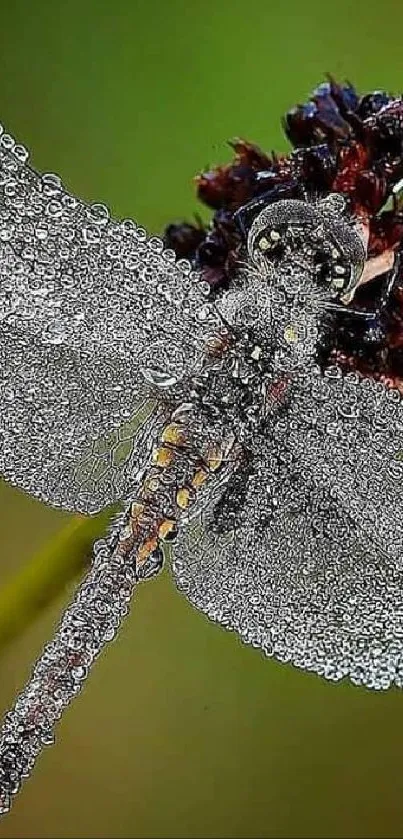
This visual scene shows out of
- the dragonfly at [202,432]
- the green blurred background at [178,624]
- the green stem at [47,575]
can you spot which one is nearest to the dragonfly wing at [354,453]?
the dragonfly at [202,432]

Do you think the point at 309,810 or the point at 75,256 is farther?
the point at 309,810

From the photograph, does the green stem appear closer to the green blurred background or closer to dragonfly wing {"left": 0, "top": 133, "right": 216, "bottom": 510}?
dragonfly wing {"left": 0, "top": 133, "right": 216, "bottom": 510}

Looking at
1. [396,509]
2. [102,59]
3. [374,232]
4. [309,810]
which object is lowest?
[309,810]

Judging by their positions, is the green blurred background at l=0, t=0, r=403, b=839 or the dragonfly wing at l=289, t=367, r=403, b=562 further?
the green blurred background at l=0, t=0, r=403, b=839

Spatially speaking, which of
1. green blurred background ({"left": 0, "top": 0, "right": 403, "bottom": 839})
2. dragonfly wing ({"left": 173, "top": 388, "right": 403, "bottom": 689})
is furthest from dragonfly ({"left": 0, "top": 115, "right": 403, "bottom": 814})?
green blurred background ({"left": 0, "top": 0, "right": 403, "bottom": 839})

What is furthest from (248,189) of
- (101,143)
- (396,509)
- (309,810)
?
(309,810)

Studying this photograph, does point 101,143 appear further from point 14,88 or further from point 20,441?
point 20,441

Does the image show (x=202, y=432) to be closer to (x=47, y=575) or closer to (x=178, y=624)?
(x=47, y=575)

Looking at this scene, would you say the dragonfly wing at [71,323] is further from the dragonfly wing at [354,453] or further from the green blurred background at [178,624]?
the green blurred background at [178,624]
